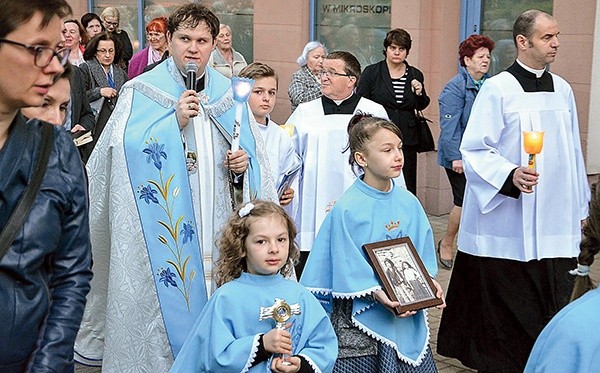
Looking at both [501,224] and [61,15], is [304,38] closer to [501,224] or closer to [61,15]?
[501,224]

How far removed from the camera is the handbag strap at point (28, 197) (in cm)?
294

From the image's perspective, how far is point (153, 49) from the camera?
41.3ft

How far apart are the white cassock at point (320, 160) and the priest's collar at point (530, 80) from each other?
3.07ft

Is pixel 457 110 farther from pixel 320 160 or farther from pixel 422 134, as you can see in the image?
pixel 320 160

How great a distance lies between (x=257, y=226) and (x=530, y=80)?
264 cm

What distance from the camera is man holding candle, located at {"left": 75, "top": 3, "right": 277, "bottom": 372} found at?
5.62 meters

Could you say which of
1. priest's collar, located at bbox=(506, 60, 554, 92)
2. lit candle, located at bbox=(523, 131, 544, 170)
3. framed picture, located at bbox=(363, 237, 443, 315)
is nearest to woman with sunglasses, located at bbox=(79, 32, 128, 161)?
priest's collar, located at bbox=(506, 60, 554, 92)

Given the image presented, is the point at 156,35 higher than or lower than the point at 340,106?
higher

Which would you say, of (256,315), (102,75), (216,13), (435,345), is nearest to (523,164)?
(435,345)

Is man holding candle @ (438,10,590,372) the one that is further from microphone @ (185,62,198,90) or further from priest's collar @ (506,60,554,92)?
microphone @ (185,62,198,90)

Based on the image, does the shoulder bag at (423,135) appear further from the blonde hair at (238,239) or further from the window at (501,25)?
the blonde hair at (238,239)

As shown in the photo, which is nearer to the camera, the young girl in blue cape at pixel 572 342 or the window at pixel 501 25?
the young girl in blue cape at pixel 572 342

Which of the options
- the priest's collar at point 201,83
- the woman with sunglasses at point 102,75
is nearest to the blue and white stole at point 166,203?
the priest's collar at point 201,83

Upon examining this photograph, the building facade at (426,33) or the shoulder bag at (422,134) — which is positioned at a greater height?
the building facade at (426,33)
